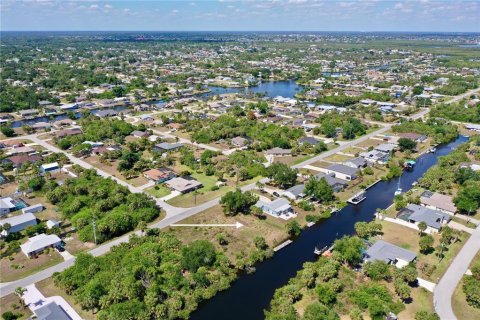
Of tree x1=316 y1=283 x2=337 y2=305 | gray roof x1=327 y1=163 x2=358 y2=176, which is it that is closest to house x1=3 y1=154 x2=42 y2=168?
gray roof x1=327 y1=163 x2=358 y2=176

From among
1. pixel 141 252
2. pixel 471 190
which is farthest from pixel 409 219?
pixel 141 252

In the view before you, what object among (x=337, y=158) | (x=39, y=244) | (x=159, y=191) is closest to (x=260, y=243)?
(x=159, y=191)

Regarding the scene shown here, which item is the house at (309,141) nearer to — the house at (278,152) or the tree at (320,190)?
the house at (278,152)

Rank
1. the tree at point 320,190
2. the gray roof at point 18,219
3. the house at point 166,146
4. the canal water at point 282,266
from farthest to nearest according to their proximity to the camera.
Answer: the house at point 166,146
the tree at point 320,190
the gray roof at point 18,219
the canal water at point 282,266

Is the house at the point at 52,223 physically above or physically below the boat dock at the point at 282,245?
above

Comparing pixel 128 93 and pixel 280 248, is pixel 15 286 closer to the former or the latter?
pixel 280 248

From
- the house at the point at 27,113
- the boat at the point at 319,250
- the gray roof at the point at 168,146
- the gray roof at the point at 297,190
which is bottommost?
the boat at the point at 319,250

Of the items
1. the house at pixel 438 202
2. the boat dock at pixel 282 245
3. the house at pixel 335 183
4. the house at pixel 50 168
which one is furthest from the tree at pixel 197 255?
the house at pixel 50 168
